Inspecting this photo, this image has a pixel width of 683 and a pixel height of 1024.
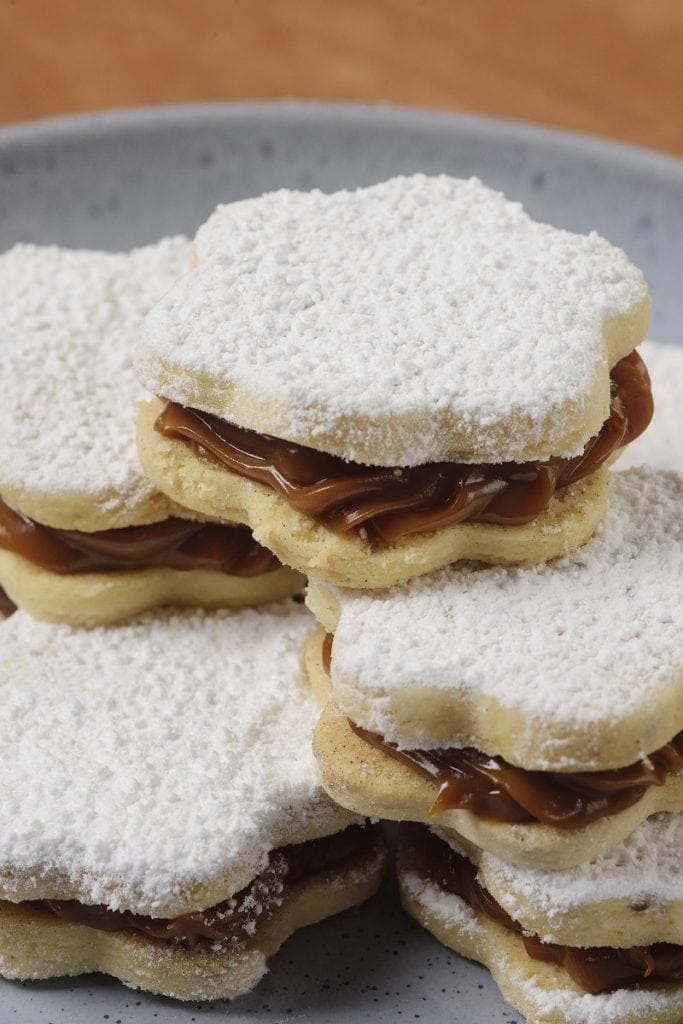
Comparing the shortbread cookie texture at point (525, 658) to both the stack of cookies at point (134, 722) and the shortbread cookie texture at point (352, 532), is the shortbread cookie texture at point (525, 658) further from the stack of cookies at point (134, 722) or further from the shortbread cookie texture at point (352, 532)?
the stack of cookies at point (134, 722)

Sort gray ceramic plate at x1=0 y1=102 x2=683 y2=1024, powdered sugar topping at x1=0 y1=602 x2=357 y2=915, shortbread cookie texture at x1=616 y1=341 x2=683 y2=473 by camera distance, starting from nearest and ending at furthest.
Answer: powdered sugar topping at x1=0 y1=602 x2=357 y2=915 < shortbread cookie texture at x1=616 y1=341 x2=683 y2=473 < gray ceramic plate at x1=0 y1=102 x2=683 y2=1024

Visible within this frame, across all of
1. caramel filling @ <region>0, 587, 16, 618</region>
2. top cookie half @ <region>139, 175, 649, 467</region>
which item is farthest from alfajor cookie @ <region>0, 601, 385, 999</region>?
top cookie half @ <region>139, 175, 649, 467</region>

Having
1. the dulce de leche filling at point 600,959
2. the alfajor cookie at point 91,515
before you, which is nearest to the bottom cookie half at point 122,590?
the alfajor cookie at point 91,515

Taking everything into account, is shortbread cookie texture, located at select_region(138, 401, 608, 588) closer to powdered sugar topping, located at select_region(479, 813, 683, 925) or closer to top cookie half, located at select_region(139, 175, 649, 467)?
top cookie half, located at select_region(139, 175, 649, 467)

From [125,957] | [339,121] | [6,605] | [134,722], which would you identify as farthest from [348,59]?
[125,957]

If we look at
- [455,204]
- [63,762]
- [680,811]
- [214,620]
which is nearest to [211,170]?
[455,204]

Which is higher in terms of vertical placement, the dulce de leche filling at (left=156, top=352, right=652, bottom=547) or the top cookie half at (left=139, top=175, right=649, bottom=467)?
the top cookie half at (left=139, top=175, right=649, bottom=467)
